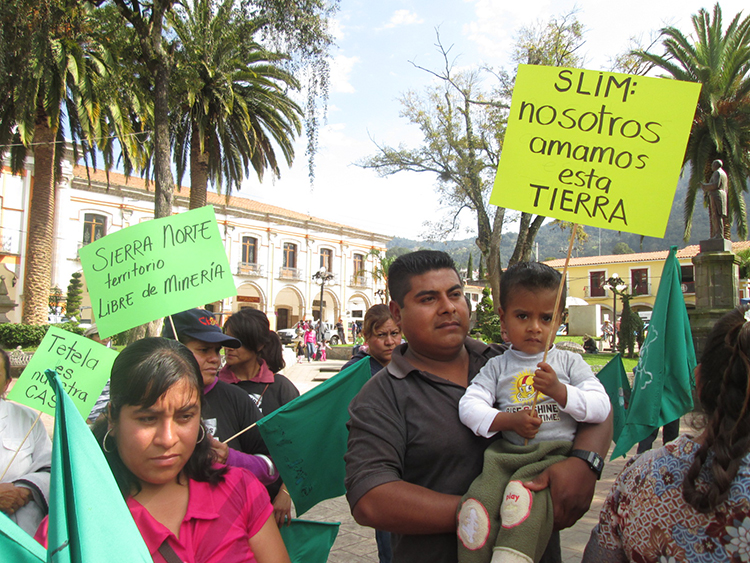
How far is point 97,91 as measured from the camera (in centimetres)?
1303

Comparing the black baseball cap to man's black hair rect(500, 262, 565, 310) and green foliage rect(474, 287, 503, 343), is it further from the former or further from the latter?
green foliage rect(474, 287, 503, 343)

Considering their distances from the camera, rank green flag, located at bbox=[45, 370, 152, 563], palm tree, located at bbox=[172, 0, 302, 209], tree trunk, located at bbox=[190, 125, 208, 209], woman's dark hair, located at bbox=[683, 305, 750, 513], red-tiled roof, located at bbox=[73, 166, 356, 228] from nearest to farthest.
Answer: green flag, located at bbox=[45, 370, 152, 563] → woman's dark hair, located at bbox=[683, 305, 750, 513] → palm tree, located at bbox=[172, 0, 302, 209] → tree trunk, located at bbox=[190, 125, 208, 209] → red-tiled roof, located at bbox=[73, 166, 356, 228]

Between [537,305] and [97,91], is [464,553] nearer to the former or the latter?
[537,305]

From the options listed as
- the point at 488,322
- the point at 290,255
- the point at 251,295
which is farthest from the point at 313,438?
the point at 290,255

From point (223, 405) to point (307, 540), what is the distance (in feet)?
2.58

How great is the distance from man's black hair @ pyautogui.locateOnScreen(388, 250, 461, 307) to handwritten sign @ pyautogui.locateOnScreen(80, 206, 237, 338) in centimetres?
109

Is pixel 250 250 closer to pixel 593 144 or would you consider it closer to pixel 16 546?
pixel 593 144

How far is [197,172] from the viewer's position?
15.3 metres

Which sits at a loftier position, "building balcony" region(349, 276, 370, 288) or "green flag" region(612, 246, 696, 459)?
"building balcony" region(349, 276, 370, 288)

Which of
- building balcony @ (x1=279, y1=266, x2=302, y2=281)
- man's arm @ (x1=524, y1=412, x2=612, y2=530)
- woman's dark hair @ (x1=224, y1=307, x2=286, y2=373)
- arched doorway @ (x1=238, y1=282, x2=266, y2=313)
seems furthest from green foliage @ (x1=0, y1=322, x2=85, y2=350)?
building balcony @ (x1=279, y1=266, x2=302, y2=281)

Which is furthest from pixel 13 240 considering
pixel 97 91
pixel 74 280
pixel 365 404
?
pixel 365 404

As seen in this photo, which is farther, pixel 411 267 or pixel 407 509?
pixel 411 267

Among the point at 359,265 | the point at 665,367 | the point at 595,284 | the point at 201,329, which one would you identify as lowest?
the point at 665,367

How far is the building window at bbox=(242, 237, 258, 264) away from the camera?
41178 mm
